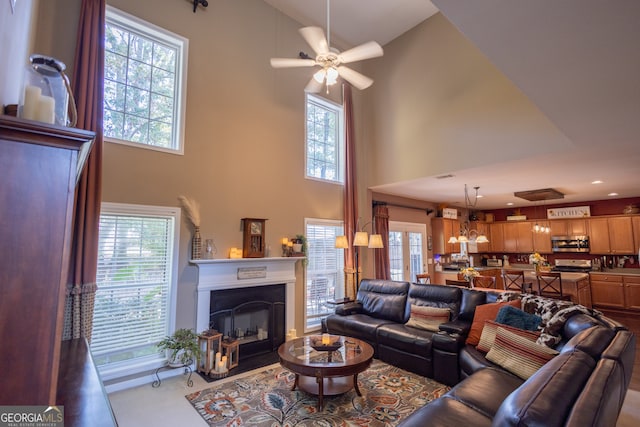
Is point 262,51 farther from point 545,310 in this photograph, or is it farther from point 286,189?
point 545,310

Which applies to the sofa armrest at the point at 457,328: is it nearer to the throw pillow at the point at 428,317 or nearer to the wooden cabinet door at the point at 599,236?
the throw pillow at the point at 428,317

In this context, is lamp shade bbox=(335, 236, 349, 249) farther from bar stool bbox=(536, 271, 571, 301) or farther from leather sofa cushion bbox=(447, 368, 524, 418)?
bar stool bbox=(536, 271, 571, 301)

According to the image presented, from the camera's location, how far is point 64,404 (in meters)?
1.48

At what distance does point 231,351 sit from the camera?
3.94 meters

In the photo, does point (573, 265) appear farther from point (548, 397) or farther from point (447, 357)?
point (548, 397)

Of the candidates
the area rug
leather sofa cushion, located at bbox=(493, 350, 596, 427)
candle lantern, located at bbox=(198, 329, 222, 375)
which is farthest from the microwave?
candle lantern, located at bbox=(198, 329, 222, 375)

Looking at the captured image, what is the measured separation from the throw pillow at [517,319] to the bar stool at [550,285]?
3.43 metres

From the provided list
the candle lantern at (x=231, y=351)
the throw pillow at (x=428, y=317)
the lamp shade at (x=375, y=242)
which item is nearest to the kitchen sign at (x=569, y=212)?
the lamp shade at (x=375, y=242)

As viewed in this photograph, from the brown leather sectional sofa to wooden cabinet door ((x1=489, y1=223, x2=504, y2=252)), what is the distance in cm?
613

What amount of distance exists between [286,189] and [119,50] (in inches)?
113

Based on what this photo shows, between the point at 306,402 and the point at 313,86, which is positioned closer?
the point at 306,402

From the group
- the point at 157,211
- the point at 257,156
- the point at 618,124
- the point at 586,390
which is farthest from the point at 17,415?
the point at 618,124

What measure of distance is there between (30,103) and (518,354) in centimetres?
351

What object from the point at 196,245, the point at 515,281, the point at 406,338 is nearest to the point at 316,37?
the point at 196,245
